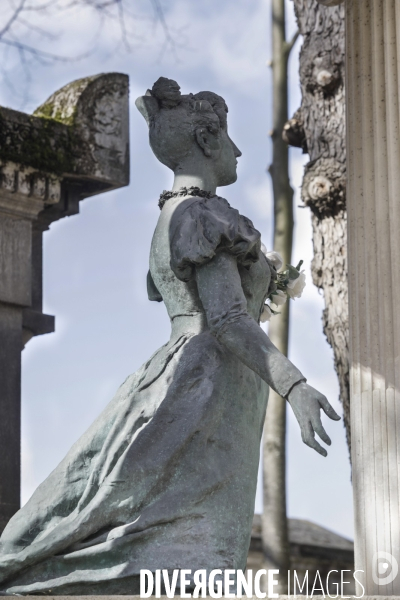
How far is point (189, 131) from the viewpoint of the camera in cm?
489

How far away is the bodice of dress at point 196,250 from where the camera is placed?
452 cm

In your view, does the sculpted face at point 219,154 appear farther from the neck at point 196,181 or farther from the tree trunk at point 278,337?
the tree trunk at point 278,337

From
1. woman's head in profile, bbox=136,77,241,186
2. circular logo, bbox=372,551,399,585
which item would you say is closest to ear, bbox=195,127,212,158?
woman's head in profile, bbox=136,77,241,186

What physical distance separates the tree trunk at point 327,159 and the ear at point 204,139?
3.82m

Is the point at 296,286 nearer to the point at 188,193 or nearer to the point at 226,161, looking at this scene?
the point at 226,161

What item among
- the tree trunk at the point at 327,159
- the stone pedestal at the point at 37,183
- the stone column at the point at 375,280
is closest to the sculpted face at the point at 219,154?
the stone column at the point at 375,280

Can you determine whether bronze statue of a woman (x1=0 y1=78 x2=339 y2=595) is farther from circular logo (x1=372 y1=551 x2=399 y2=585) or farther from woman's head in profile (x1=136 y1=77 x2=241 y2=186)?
circular logo (x1=372 y1=551 x2=399 y2=585)

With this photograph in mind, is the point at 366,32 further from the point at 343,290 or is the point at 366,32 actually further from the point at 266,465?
the point at 266,465

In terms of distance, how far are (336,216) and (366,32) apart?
3.67m

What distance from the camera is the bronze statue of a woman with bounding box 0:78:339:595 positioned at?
167 inches

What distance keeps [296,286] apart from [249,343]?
3.98 feet

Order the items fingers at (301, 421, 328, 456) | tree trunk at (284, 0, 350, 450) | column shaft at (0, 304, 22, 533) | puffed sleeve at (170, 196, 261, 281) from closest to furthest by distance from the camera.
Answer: fingers at (301, 421, 328, 456) < puffed sleeve at (170, 196, 261, 281) < column shaft at (0, 304, 22, 533) < tree trunk at (284, 0, 350, 450)

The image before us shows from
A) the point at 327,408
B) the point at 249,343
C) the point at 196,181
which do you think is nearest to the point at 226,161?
the point at 196,181

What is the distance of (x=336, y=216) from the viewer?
8.77 metres
